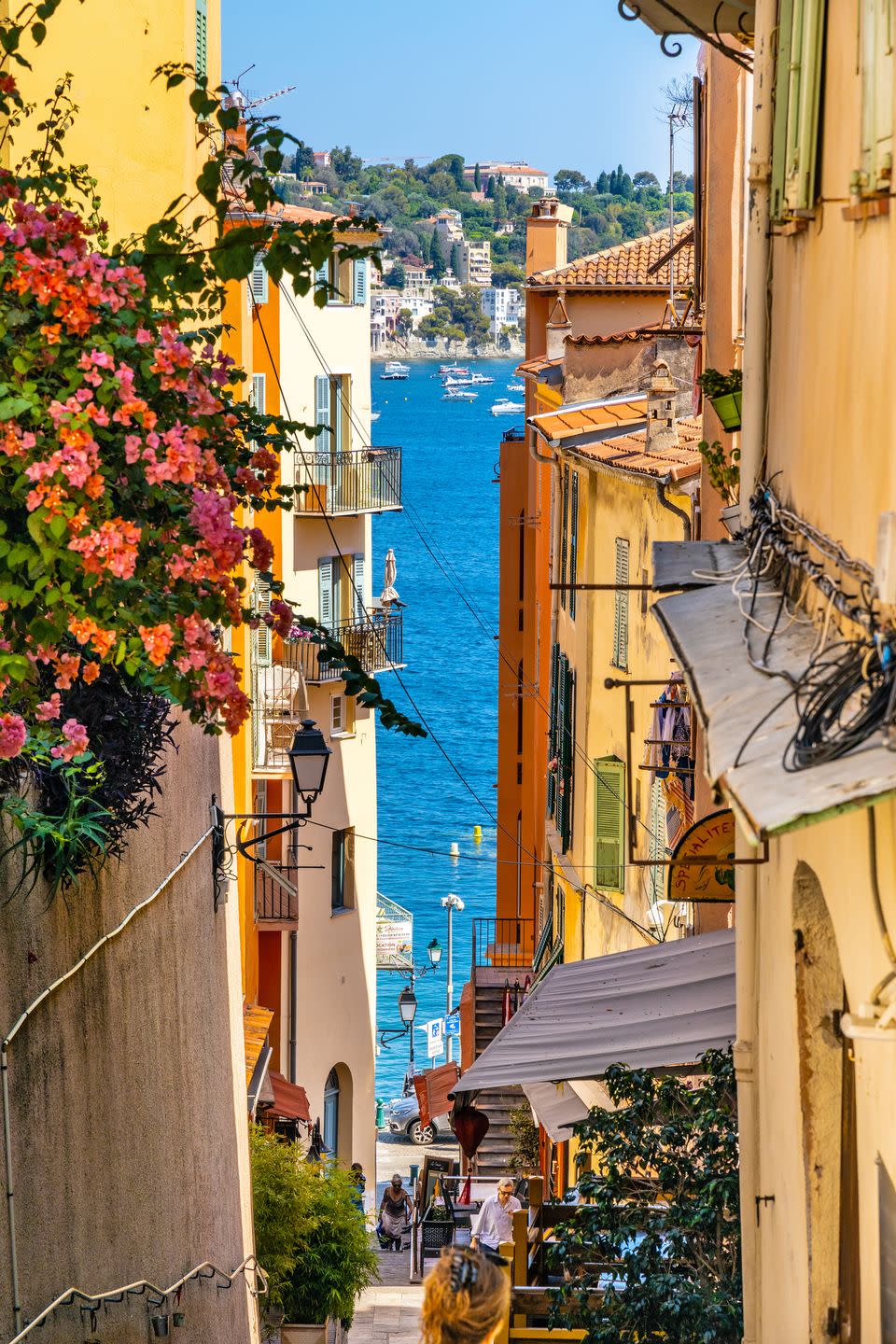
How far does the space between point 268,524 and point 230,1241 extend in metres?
18.6

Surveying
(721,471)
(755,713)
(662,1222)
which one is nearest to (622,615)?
(721,471)

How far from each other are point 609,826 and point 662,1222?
1305cm

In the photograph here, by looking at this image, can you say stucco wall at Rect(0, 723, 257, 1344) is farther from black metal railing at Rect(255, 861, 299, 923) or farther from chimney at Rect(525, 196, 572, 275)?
chimney at Rect(525, 196, 572, 275)

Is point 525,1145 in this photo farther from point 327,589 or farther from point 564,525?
point 327,589

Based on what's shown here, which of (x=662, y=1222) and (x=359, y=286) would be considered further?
(x=359, y=286)

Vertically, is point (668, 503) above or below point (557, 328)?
below

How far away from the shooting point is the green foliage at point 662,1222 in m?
7.95

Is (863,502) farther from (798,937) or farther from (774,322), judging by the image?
(774,322)

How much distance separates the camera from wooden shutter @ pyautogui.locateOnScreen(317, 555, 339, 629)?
34094mm

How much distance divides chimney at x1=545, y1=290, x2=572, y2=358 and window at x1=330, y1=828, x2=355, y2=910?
337 inches

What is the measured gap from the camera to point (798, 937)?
240 inches

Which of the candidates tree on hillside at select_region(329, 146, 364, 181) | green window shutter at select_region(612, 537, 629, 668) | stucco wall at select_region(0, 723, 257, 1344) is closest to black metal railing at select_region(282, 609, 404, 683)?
green window shutter at select_region(612, 537, 629, 668)

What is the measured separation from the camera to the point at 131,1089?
10.3 m

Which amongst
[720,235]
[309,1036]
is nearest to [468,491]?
[309,1036]
